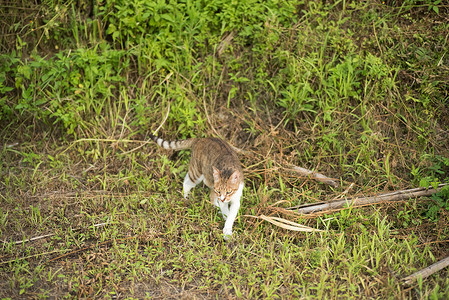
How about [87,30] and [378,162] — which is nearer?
[378,162]

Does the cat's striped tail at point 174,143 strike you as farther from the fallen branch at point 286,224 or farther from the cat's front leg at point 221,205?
the fallen branch at point 286,224

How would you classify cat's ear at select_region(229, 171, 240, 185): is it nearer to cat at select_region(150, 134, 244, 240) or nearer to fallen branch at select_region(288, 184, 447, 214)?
cat at select_region(150, 134, 244, 240)

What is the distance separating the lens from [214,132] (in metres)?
6.15

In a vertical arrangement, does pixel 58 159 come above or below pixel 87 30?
below

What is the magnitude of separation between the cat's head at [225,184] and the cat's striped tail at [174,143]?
0.99 m

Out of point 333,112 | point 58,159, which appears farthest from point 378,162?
point 58,159

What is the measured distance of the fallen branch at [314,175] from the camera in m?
5.39

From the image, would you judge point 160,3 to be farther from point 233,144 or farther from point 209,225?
point 209,225

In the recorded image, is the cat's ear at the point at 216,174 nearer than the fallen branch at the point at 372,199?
Yes

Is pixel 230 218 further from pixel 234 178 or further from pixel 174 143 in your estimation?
pixel 174 143

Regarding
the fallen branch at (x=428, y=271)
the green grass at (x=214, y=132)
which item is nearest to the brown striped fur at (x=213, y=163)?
the green grass at (x=214, y=132)

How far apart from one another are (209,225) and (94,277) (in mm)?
1345

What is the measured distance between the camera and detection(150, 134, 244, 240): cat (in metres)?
4.82

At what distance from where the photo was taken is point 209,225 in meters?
4.96
